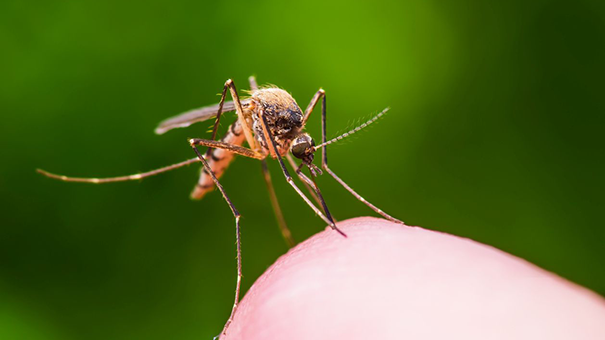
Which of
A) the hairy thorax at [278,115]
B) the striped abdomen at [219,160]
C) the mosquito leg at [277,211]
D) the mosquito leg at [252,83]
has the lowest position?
the mosquito leg at [277,211]

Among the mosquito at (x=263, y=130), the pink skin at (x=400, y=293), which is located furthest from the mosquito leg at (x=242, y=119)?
the pink skin at (x=400, y=293)

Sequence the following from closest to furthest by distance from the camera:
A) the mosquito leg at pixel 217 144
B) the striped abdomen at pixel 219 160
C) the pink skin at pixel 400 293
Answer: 1. the pink skin at pixel 400 293
2. the mosquito leg at pixel 217 144
3. the striped abdomen at pixel 219 160

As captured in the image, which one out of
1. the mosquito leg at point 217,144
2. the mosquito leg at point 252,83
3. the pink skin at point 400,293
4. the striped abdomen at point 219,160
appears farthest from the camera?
the mosquito leg at point 252,83

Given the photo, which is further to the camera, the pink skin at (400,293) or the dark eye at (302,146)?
the dark eye at (302,146)

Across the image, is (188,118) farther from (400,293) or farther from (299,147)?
(400,293)

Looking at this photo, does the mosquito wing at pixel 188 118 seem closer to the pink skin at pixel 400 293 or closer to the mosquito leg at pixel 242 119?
the mosquito leg at pixel 242 119

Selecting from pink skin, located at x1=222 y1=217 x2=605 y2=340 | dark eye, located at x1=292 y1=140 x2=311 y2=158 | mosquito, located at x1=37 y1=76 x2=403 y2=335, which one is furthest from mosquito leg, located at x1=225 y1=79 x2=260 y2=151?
pink skin, located at x1=222 y1=217 x2=605 y2=340
